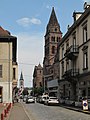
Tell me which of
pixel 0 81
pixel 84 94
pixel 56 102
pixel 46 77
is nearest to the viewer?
pixel 84 94

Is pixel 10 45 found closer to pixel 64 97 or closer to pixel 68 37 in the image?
pixel 68 37

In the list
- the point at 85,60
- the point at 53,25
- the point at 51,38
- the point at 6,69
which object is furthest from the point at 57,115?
the point at 53,25

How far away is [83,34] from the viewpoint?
45.2 m

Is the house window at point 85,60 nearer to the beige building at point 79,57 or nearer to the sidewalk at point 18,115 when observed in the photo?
the beige building at point 79,57

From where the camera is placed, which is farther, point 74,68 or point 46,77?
point 46,77

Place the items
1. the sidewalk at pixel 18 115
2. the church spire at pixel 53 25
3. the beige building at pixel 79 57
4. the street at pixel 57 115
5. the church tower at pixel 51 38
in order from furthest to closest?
1. the church spire at pixel 53 25
2. the church tower at pixel 51 38
3. the beige building at pixel 79 57
4. the street at pixel 57 115
5. the sidewalk at pixel 18 115

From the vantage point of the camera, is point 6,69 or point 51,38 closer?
point 6,69

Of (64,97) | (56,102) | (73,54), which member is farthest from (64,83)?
(73,54)

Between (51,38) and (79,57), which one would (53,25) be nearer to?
(51,38)

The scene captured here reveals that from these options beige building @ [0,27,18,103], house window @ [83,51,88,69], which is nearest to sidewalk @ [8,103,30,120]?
house window @ [83,51,88,69]

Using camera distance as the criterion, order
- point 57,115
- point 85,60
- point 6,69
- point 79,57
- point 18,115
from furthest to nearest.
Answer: point 6,69 → point 79,57 → point 85,60 → point 18,115 → point 57,115

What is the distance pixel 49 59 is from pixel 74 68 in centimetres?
10151

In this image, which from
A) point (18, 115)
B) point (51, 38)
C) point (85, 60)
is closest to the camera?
point (18, 115)

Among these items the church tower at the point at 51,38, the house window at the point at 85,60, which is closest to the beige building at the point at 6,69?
the house window at the point at 85,60
